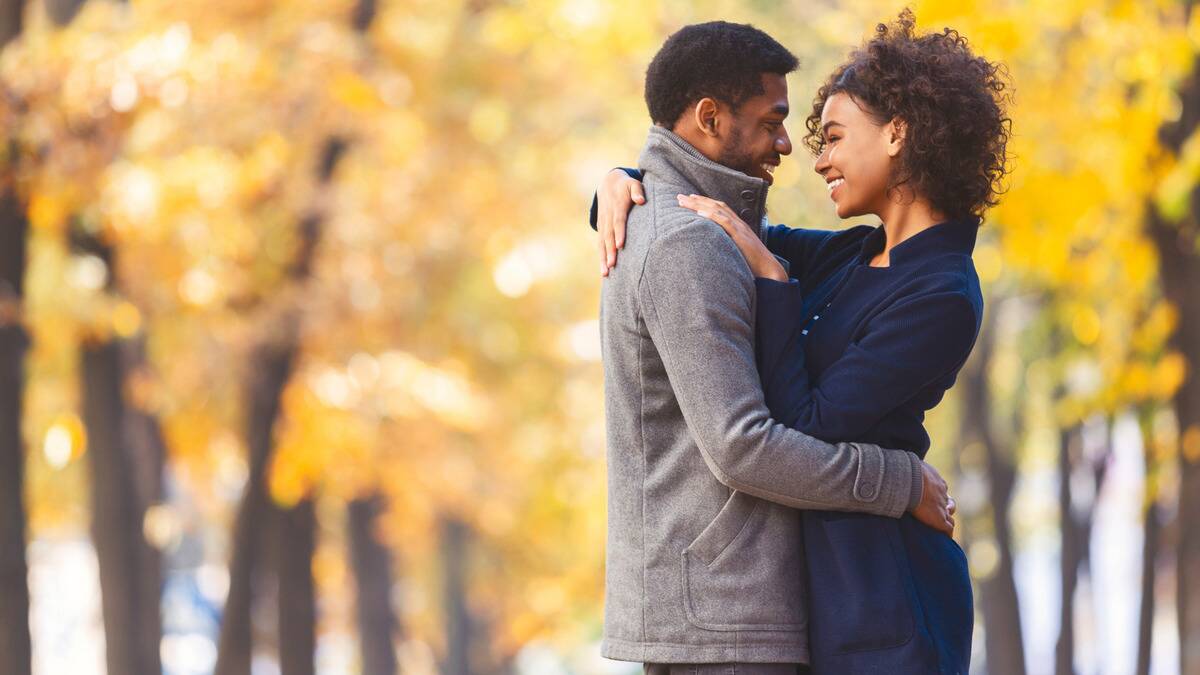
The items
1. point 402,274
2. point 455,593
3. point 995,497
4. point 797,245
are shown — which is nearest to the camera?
point 797,245

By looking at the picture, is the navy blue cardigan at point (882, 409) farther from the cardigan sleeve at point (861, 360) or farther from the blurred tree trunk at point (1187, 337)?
the blurred tree trunk at point (1187, 337)

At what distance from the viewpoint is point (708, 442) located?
332 cm

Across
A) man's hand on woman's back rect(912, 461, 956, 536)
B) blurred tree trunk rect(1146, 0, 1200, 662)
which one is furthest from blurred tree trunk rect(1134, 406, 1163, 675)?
man's hand on woman's back rect(912, 461, 956, 536)

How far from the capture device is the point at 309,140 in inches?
491

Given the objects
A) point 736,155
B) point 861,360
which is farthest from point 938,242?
point 736,155

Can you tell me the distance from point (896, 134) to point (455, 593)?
24781mm

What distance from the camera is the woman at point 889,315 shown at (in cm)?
335

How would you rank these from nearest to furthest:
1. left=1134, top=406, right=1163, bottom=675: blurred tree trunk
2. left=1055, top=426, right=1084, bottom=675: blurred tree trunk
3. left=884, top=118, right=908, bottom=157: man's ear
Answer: left=884, top=118, right=908, bottom=157: man's ear < left=1134, top=406, right=1163, bottom=675: blurred tree trunk < left=1055, top=426, right=1084, bottom=675: blurred tree trunk

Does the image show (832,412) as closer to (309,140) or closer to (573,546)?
(309,140)

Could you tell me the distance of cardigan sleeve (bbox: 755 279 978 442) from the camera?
3359mm

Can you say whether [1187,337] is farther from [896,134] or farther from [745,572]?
[745,572]

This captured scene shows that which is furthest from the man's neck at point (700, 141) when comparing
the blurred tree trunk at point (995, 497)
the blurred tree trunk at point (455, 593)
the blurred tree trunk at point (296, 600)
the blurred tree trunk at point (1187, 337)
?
the blurred tree trunk at point (455, 593)

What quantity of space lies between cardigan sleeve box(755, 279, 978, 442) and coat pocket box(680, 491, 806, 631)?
0.22 meters

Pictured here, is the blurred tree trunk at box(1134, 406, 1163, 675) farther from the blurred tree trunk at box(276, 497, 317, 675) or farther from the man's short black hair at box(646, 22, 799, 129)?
the man's short black hair at box(646, 22, 799, 129)
